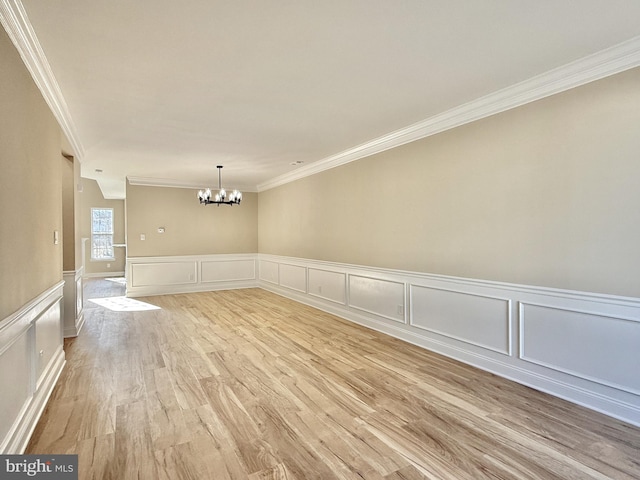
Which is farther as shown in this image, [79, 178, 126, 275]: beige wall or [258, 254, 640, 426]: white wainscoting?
[79, 178, 126, 275]: beige wall

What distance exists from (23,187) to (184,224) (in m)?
5.66

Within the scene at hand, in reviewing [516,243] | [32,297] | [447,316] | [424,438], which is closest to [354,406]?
[424,438]

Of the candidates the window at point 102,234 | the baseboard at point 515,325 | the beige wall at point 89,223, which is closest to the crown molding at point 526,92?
Answer: the baseboard at point 515,325

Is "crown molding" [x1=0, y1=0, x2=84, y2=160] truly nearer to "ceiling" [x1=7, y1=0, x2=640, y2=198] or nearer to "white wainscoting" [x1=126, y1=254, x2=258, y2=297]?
"ceiling" [x1=7, y1=0, x2=640, y2=198]

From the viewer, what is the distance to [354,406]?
2553mm

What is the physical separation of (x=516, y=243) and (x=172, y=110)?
3.63 m

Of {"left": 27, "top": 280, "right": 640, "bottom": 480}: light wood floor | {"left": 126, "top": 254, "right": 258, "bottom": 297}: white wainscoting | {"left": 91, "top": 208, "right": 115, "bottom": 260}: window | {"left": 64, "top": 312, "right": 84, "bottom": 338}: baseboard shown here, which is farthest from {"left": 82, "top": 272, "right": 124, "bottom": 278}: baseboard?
{"left": 27, "top": 280, "right": 640, "bottom": 480}: light wood floor

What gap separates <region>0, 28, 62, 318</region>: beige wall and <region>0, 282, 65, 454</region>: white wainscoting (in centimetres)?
11

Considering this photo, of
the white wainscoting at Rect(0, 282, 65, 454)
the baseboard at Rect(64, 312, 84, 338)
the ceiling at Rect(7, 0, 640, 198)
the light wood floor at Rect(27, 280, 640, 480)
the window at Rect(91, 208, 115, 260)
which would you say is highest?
the ceiling at Rect(7, 0, 640, 198)

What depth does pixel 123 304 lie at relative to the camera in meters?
6.41

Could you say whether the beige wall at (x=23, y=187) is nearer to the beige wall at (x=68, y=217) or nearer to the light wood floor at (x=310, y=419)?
the light wood floor at (x=310, y=419)

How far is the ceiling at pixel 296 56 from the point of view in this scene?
6.24ft

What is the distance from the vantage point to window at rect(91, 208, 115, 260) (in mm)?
11039

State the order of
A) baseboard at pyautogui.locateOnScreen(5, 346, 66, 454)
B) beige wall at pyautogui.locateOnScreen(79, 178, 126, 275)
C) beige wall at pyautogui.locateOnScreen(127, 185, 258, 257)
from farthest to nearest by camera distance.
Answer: beige wall at pyautogui.locateOnScreen(79, 178, 126, 275)
beige wall at pyautogui.locateOnScreen(127, 185, 258, 257)
baseboard at pyautogui.locateOnScreen(5, 346, 66, 454)
